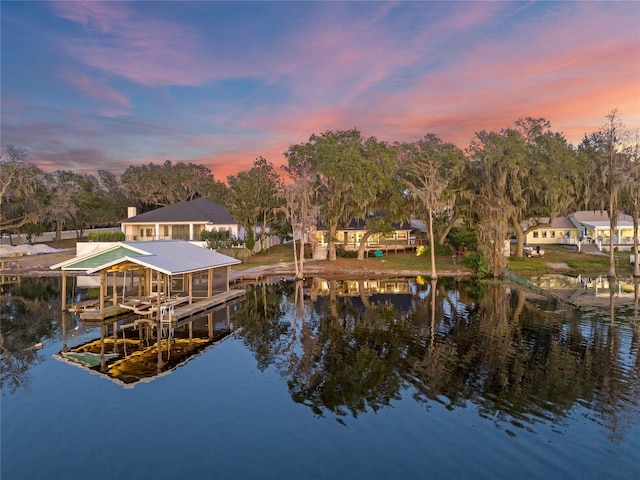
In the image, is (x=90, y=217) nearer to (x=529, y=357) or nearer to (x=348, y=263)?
(x=348, y=263)

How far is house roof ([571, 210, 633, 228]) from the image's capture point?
54.3 meters

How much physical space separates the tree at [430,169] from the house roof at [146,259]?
19684 mm

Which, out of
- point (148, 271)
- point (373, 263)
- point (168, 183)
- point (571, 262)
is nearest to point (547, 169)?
point (571, 262)

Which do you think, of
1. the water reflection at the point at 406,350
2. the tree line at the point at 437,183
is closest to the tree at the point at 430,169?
the tree line at the point at 437,183

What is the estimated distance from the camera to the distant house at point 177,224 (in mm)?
52000

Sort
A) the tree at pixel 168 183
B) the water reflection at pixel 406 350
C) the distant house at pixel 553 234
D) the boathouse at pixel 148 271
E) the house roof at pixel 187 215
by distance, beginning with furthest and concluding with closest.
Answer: the tree at pixel 168 183 < the distant house at pixel 553 234 < the house roof at pixel 187 215 < the boathouse at pixel 148 271 < the water reflection at pixel 406 350

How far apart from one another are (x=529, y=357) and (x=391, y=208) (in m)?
30.0

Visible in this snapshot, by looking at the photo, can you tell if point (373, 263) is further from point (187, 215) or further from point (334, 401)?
point (334, 401)

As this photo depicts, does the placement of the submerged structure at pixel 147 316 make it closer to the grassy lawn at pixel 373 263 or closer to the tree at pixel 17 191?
the grassy lawn at pixel 373 263

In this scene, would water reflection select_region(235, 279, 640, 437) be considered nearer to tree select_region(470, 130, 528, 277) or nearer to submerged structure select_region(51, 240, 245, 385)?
submerged structure select_region(51, 240, 245, 385)

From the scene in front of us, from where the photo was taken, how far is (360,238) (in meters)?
56.0

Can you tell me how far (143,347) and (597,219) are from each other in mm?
58652

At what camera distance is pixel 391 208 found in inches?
1783

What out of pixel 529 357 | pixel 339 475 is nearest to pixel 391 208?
pixel 529 357
